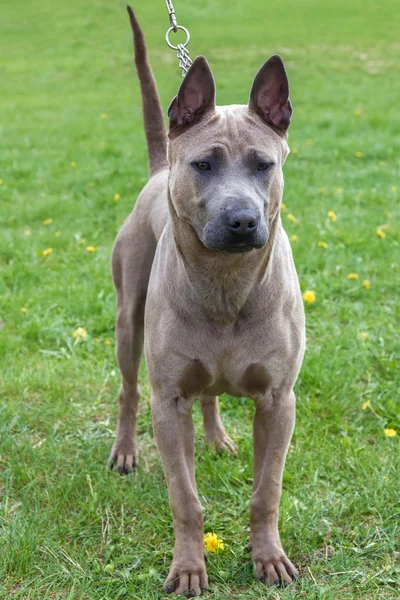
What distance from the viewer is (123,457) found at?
11.6ft

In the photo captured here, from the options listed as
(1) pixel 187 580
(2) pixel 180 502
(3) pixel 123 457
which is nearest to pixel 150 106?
(3) pixel 123 457

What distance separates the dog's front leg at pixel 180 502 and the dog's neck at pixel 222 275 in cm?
39

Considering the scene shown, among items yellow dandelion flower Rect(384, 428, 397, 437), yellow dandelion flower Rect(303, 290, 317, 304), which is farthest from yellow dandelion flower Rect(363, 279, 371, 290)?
yellow dandelion flower Rect(384, 428, 397, 437)

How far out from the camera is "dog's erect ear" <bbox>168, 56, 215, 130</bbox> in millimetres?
2614

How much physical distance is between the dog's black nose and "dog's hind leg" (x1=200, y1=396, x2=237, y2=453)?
4.44ft

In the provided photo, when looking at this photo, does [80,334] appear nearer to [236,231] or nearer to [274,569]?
[274,569]

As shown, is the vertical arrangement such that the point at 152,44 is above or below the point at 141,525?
above

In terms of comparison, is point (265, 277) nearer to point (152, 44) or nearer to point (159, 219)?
point (159, 219)

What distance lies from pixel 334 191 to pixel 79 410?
150 inches

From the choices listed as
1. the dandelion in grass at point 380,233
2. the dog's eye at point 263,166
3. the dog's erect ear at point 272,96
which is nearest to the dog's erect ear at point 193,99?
the dog's erect ear at point 272,96

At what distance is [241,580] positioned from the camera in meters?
2.72

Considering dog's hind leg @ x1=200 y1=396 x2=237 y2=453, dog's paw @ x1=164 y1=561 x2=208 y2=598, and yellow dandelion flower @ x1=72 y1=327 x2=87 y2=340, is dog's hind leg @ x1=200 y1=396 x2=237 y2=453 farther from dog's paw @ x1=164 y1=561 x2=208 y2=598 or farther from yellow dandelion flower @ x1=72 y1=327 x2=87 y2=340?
yellow dandelion flower @ x1=72 y1=327 x2=87 y2=340

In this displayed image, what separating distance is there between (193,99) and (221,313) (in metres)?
0.80

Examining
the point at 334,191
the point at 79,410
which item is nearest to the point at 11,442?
the point at 79,410
